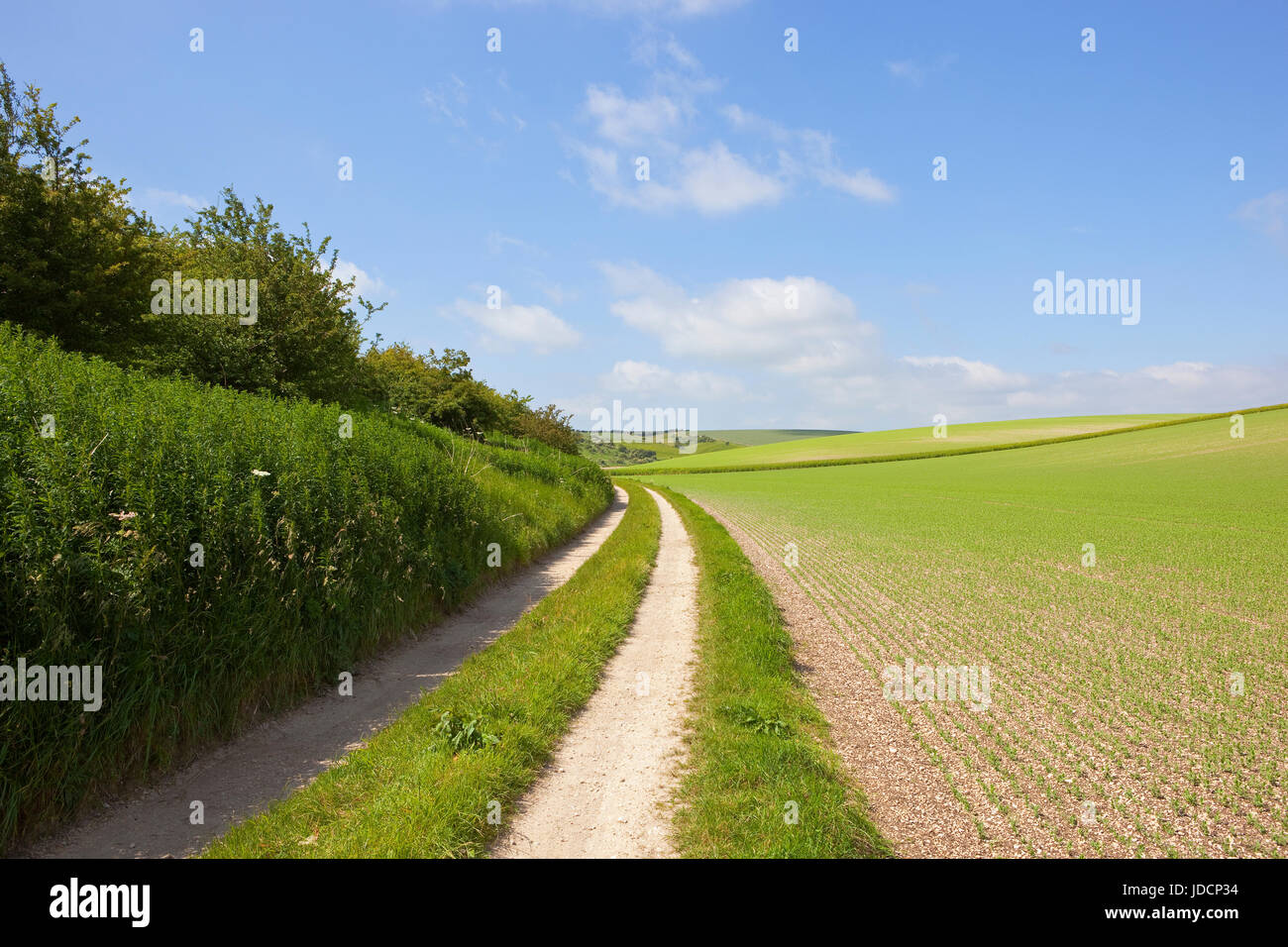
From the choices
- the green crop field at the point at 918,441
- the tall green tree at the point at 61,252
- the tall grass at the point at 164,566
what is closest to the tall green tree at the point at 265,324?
the tall green tree at the point at 61,252

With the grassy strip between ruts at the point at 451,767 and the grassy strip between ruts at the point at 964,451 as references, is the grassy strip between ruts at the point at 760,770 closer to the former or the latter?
the grassy strip between ruts at the point at 451,767

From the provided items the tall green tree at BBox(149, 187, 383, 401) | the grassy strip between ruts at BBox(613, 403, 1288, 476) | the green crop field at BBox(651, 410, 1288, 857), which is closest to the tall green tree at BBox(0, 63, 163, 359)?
the tall green tree at BBox(149, 187, 383, 401)

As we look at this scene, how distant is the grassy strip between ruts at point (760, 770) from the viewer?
3771mm

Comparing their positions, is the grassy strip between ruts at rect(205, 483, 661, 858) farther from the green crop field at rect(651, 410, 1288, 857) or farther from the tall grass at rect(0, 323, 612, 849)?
the green crop field at rect(651, 410, 1288, 857)

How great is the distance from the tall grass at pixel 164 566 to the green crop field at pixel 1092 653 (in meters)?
6.72

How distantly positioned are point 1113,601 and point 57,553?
50.6ft

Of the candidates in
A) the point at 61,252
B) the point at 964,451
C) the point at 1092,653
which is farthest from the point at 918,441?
the point at 61,252

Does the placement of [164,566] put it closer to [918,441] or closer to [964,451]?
[964,451]

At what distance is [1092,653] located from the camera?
8203 mm

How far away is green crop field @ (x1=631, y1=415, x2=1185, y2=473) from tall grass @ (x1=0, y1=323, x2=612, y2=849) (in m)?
79.1

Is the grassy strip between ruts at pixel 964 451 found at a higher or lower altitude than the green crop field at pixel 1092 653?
higher

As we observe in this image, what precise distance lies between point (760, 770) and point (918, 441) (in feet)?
316
